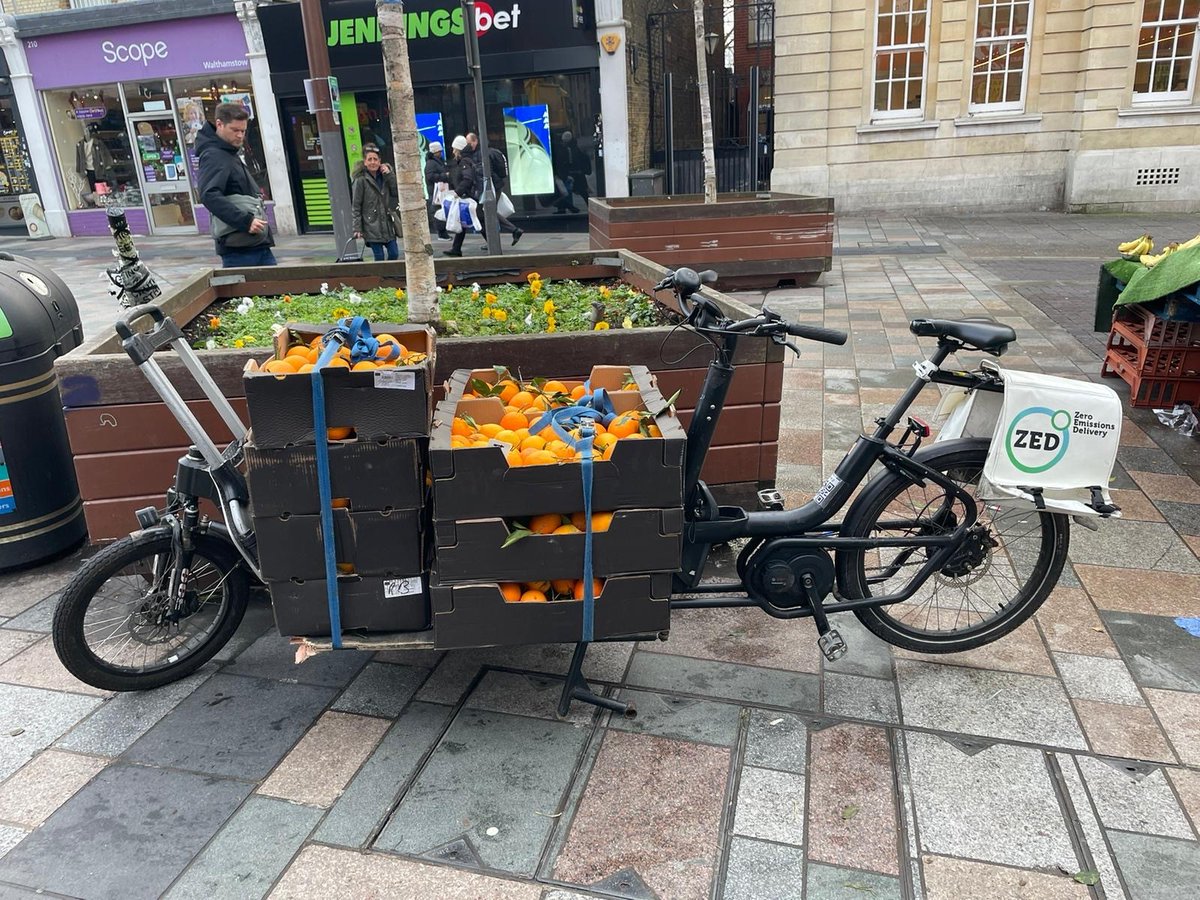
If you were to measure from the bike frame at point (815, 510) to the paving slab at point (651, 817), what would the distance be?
0.54m

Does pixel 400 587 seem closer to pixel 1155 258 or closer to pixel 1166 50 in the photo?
pixel 1155 258

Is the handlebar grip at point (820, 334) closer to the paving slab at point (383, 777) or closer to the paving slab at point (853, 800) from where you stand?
the paving slab at point (853, 800)

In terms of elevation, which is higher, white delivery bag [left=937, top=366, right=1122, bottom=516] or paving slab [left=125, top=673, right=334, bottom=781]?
white delivery bag [left=937, top=366, right=1122, bottom=516]

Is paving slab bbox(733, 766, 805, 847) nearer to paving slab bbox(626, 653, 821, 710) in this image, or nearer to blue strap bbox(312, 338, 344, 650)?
paving slab bbox(626, 653, 821, 710)

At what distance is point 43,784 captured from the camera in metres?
2.84

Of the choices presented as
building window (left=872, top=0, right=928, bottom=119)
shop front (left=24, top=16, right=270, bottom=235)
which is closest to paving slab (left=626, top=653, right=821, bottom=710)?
building window (left=872, top=0, right=928, bottom=119)

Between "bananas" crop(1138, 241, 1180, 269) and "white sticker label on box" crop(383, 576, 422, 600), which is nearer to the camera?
"white sticker label on box" crop(383, 576, 422, 600)

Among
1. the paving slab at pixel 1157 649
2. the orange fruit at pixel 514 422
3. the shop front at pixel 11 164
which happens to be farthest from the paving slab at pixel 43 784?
the shop front at pixel 11 164

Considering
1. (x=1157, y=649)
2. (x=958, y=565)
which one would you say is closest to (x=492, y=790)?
(x=958, y=565)

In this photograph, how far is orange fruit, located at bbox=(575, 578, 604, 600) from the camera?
284 cm

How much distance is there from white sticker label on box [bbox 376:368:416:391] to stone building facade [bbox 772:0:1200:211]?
17.0m

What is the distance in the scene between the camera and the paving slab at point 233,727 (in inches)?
115

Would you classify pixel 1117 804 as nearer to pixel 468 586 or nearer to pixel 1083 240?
pixel 468 586

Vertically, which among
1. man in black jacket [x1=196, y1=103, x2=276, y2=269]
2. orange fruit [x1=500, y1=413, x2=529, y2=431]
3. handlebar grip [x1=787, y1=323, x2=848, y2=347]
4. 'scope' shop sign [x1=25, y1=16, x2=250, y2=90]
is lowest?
orange fruit [x1=500, y1=413, x2=529, y2=431]
